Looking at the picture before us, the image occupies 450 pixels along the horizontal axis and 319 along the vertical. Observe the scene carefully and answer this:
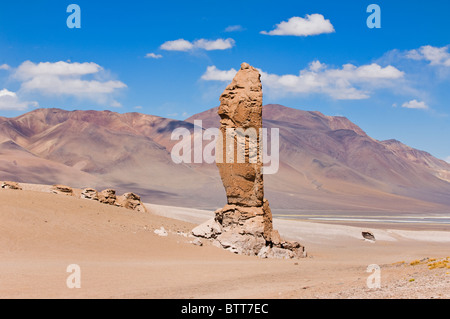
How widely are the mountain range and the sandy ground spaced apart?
175 feet

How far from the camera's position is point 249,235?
714 inches

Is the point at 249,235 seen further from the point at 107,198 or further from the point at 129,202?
the point at 129,202

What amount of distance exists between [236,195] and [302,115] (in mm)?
164854

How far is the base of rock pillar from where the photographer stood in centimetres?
1795

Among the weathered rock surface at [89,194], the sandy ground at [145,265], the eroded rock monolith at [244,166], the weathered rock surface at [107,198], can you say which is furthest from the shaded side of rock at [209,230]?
the weathered rock surface at [89,194]

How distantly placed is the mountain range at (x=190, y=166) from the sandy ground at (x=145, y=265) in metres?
53.4

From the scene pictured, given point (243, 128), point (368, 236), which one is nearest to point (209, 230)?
point (243, 128)

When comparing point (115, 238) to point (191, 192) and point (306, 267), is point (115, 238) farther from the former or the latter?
point (191, 192)

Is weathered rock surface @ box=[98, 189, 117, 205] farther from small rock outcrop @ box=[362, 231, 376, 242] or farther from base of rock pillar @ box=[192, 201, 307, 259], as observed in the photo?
small rock outcrop @ box=[362, 231, 376, 242]

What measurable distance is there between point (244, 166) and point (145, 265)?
19.3 ft

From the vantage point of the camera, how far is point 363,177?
127 m

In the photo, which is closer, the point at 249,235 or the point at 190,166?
the point at 249,235

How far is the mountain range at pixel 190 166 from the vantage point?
87.6 m
